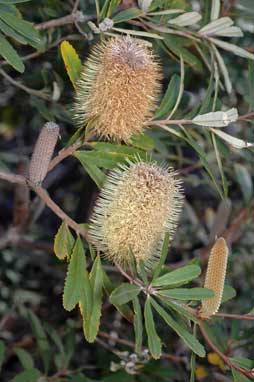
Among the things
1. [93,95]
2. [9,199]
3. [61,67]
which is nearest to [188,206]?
[9,199]

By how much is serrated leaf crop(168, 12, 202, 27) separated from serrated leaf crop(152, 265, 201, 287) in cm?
53

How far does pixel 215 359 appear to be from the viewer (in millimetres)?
1688

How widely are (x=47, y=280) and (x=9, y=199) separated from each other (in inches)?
18.1

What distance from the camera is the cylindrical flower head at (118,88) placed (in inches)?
44.8

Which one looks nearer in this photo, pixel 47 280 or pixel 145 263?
pixel 145 263

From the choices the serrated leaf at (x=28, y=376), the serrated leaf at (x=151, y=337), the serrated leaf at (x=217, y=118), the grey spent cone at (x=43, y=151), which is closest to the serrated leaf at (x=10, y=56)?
the grey spent cone at (x=43, y=151)

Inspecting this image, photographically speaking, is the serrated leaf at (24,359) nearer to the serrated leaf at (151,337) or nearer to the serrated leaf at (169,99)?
the serrated leaf at (151,337)

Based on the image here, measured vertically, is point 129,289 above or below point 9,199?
above

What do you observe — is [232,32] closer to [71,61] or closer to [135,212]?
[71,61]

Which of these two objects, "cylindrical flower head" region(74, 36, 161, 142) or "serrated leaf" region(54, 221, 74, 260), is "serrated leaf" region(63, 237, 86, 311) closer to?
"serrated leaf" region(54, 221, 74, 260)

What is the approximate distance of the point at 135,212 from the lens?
1.15m

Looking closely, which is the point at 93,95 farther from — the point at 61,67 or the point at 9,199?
the point at 9,199

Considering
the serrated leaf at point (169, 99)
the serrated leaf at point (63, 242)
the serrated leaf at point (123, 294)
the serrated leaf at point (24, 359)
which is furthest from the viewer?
the serrated leaf at point (24, 359)

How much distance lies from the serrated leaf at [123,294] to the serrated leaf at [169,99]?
347 mm
